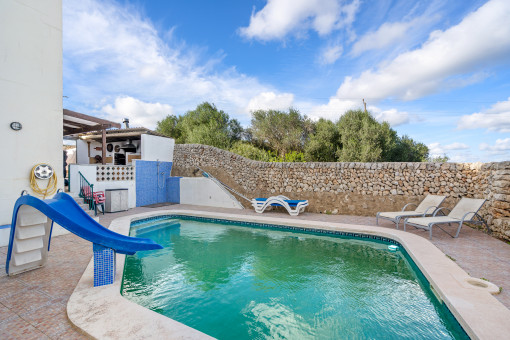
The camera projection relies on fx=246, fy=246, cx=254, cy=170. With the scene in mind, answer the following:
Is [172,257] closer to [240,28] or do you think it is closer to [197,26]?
[197,26]

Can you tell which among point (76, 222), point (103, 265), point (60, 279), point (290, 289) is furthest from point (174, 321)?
point (60, 279)

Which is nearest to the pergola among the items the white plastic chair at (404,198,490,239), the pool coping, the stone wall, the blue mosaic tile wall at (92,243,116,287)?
the stone wall

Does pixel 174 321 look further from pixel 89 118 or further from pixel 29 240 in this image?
pixel 89 118

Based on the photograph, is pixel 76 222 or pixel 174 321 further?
pixel 76 222

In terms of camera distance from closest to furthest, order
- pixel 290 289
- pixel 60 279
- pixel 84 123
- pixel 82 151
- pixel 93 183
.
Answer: pixel 60 279, pixel 290 289, pixel 93 183, pixel 84 123, pixel 82 151

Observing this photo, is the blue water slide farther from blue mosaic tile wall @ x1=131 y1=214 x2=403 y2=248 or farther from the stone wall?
the stone wall

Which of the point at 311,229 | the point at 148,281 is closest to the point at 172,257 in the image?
the point at 148,281

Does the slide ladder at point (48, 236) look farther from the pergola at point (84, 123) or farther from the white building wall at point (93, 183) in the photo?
the pergola at point (84, 123)

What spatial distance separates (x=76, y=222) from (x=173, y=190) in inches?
384

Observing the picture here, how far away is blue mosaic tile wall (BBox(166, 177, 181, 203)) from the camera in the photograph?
12.7 m

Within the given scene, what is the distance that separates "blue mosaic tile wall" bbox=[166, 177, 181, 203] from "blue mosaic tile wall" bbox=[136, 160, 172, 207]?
155 millimetres

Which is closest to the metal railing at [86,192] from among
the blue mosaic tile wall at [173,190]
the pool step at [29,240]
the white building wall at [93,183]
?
the white building wall at [93,183]

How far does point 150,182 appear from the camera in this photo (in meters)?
12.0

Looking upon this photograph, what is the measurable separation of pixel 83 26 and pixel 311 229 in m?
10.5
